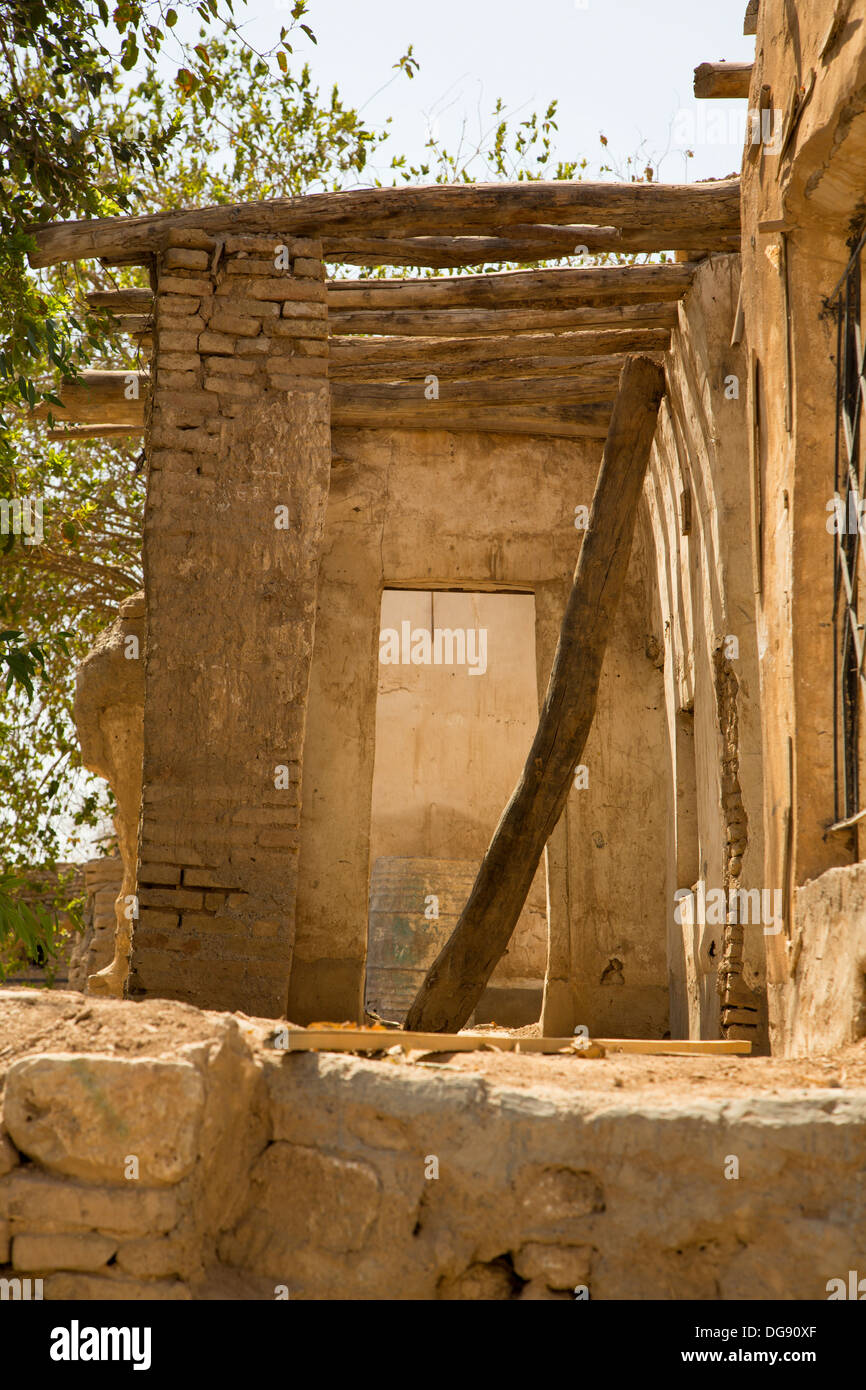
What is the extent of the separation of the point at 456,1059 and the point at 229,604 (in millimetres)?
2888

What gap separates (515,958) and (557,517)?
4744 mm

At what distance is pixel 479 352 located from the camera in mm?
7543

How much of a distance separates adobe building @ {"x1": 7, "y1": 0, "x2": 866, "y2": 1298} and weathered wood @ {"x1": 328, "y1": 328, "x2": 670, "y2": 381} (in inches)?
0.9

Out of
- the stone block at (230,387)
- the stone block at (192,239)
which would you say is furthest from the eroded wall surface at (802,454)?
the stone block at (192,239)

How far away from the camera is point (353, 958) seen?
7.22 m

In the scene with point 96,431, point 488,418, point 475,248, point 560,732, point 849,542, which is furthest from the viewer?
point 96,431

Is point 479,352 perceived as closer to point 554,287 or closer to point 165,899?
point 554,287

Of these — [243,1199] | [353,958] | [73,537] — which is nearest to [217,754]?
[353,958]

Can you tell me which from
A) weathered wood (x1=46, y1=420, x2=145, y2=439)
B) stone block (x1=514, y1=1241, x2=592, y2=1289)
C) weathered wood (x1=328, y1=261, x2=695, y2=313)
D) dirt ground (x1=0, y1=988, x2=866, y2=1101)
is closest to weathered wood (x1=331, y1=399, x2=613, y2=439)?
weathered wood (x1=328, y1=261, x2=695, y2=313)

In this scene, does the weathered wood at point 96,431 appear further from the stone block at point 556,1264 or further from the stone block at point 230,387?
the stone block at point 556,1264

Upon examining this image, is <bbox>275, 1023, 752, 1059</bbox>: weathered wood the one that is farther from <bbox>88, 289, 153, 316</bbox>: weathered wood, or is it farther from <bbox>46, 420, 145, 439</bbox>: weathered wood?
<bbox>46, 420, 145, 439</bbox>: weathered wood

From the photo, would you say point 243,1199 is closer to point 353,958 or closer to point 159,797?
point 159,797

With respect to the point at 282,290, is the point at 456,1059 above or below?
below

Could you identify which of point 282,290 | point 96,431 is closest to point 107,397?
point 96,431
